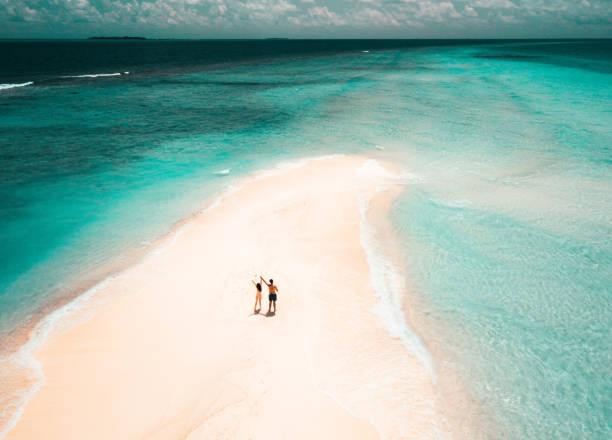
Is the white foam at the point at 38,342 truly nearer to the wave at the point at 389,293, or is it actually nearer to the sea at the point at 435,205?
the sea at the point at 435,205

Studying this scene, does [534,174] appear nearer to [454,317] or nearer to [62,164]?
[454,317]

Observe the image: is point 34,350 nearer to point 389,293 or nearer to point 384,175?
point 389,293

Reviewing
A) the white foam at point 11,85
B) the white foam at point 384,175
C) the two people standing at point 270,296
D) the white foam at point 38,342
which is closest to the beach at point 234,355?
A: the white foam at point 38,342

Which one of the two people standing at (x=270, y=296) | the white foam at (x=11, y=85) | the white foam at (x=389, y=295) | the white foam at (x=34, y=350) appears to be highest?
the white foam at (x=11, y=85)

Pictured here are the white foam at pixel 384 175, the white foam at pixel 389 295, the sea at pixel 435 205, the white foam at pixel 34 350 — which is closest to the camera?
the white foam at pixel 34 350

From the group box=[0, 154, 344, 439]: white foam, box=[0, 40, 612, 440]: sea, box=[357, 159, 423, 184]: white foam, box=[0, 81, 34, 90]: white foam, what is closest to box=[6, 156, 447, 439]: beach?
box=[0, 154, 344, 439]: white foam
